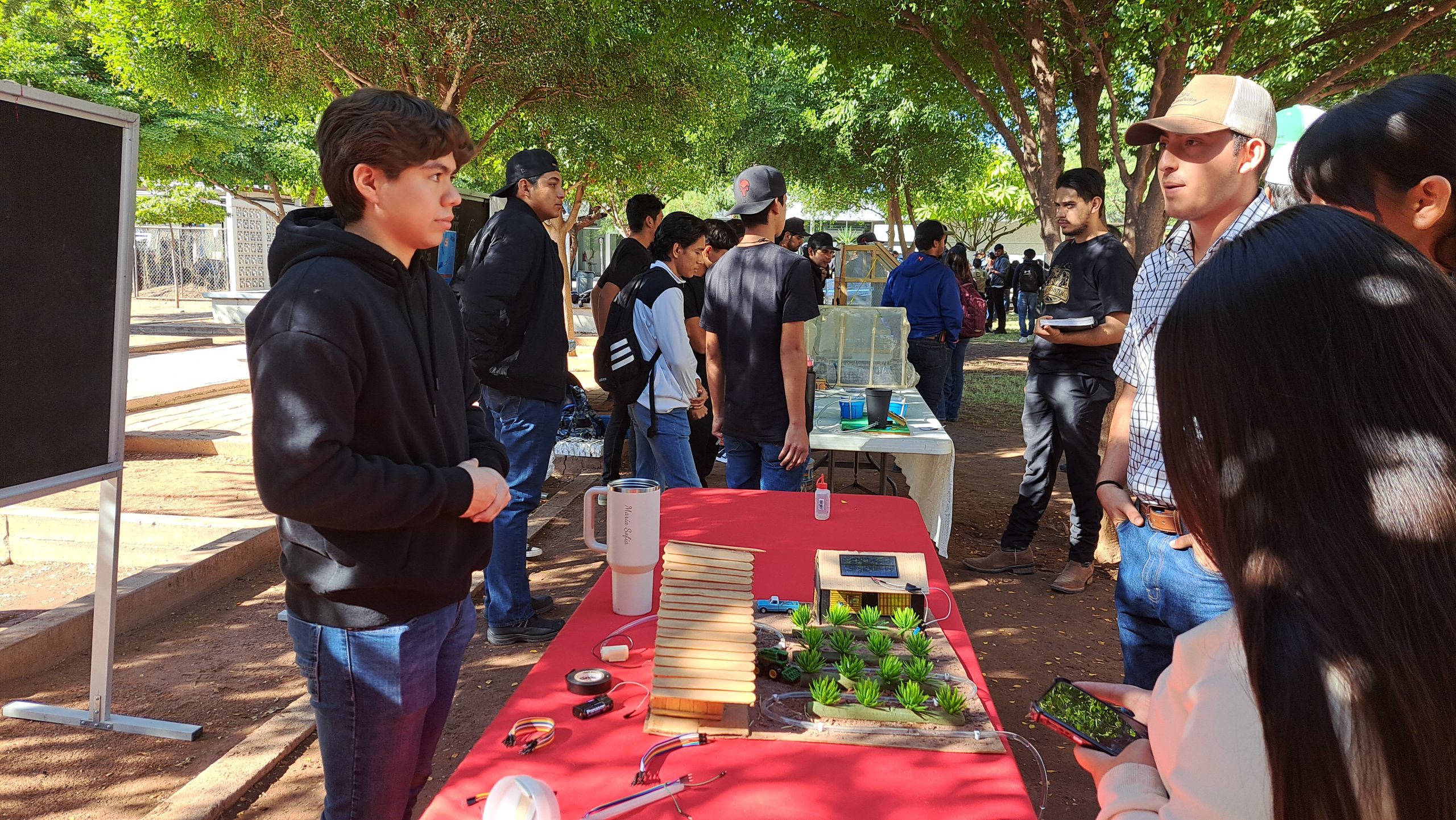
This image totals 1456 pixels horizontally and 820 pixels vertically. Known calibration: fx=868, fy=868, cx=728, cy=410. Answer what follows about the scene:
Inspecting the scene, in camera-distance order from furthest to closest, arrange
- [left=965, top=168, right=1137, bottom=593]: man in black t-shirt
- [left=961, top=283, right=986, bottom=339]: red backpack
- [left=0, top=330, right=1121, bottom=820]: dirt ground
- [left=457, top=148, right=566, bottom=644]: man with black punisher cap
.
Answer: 1. [left=961, top=283, right=986, bottom=339]: red backpack
2. [left=965, top=168, right=1137, bottom=593]: man in black t-shirt
3. [left=457, top=148, right=566, bottom=644]: man with black punisher cap
4. [left=0, top=330, right=1121, bottom=820]: dirt ground

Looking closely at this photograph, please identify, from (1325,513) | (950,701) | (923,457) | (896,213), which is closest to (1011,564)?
(923,457)

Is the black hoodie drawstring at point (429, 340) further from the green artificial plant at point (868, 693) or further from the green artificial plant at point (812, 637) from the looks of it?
the green artificial plant at point (868, 693)

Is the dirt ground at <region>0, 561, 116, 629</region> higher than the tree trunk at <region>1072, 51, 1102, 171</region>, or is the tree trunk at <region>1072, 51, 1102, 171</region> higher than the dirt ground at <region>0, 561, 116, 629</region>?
the tree trunk at <region>1072, 51, 1102, 171</region>

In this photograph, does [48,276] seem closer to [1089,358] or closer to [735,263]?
[735,263]

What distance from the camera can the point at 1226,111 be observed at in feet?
6.71

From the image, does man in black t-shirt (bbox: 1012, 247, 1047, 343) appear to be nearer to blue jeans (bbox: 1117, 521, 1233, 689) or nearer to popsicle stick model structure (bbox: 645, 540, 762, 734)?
blue jeans (bbox: 1117, 521, 1233, 689)

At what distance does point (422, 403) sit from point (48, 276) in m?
2.01

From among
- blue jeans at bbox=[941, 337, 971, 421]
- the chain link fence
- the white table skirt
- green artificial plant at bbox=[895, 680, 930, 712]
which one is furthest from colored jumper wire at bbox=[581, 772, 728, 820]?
the chain link fence

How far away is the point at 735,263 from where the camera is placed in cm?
406

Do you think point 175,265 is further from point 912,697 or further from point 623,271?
point 912,697

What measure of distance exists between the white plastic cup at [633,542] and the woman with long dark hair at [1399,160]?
59.7 inches

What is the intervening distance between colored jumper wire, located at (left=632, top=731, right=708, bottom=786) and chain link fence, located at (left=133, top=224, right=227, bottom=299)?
30510mm

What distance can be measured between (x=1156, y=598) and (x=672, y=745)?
119 cm

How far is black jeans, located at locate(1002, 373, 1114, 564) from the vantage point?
4.53 meters
